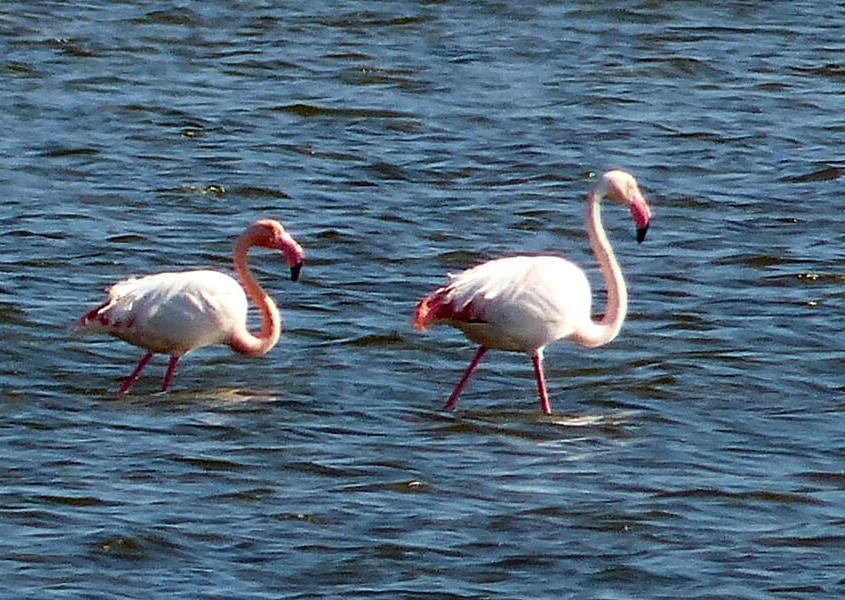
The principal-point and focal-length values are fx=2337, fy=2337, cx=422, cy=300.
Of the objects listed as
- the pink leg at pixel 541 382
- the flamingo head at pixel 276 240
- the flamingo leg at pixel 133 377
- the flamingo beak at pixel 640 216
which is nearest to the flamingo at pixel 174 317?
the flamingo leg at pixel 133 377

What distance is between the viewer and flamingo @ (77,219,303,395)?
896 centimetres

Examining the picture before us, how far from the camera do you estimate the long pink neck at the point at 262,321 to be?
9266 millimetres

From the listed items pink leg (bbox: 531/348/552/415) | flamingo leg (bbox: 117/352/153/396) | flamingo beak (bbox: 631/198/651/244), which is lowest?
flamingo leg (bbox: 117/352/153/396)

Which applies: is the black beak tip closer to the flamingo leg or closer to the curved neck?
the flamingo leg

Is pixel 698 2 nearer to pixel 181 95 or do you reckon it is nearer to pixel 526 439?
pixel 181 95

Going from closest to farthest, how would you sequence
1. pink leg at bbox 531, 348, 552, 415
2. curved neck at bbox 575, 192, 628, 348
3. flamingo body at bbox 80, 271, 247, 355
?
pink leg at bbox 531, 348, 552, 415 → flamingo body at bbox 80, 271, 247, 355 → curved neck at bbox 575, 192, 628, 348

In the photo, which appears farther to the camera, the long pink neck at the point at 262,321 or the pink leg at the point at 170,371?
the long pink neck at the point at 262,321

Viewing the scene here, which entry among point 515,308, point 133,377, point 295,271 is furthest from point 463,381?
point 133,377

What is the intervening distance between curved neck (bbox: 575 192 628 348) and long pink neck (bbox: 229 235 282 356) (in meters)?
1.26

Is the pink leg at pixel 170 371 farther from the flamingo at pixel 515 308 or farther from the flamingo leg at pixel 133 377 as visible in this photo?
the flamingo at pixel 515 308

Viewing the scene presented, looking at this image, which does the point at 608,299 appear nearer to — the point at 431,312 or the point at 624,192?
the point at 624,192

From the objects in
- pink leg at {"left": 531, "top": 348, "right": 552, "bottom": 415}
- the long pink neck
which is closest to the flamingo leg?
the long pink neck

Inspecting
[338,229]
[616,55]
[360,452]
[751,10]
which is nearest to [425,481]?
[360,452]

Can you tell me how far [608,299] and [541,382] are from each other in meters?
0.68
